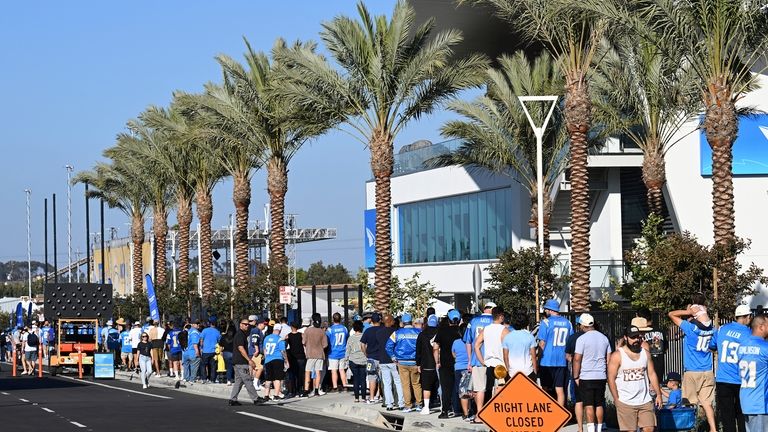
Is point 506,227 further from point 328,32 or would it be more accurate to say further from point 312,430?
point 312,430

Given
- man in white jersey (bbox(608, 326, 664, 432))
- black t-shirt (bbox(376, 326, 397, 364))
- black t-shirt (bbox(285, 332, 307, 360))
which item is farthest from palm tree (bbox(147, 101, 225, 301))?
man in white jersey (bbox(608, 326, 664, 432))

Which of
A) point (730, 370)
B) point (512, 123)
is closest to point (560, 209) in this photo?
point (512, 123)

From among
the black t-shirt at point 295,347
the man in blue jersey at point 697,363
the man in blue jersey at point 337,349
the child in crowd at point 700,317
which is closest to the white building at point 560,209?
the man in blue jersey at point 337,349

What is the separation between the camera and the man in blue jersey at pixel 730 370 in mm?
13559

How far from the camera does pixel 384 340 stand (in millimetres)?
23188

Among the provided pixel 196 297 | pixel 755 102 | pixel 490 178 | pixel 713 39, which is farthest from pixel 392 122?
pixel 196 297

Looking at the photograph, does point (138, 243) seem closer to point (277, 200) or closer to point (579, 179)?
point (277, 200)

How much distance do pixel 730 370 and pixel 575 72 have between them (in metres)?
19.7

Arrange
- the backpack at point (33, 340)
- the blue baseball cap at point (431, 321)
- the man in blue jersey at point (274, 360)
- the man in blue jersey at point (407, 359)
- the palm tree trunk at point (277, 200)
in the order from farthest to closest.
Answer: the palm tree trunk at point (277, 200) < the backpack at point (33, 340) < the man in blue jersey at point (274, 360) < the blue baseball cap at point (431, 321) < the man in blue jersey at point (407, 359)

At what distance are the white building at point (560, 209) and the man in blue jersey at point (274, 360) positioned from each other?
41.8 feet

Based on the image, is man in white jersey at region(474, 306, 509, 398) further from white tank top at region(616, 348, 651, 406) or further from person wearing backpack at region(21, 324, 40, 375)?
person wearing backpack at region(21, 324, 40, 375)

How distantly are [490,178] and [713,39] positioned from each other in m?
29.2

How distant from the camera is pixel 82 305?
42.8 meters

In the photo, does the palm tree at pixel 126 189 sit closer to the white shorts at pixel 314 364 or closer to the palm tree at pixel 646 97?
the palm tree at pixel 646 97
